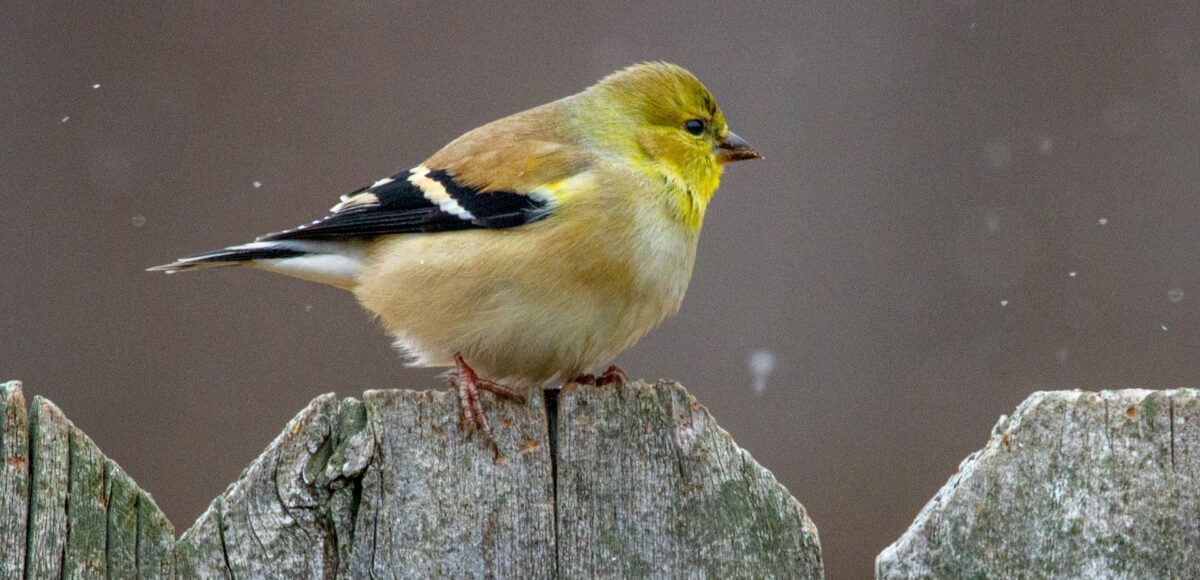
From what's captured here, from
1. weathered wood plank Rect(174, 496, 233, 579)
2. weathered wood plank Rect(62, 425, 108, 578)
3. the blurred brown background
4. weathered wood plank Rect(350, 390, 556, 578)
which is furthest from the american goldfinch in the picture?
the blurred brown background

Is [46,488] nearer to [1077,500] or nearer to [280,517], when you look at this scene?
[280,517]

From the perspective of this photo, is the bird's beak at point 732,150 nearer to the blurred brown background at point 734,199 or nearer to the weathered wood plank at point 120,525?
the blurred brown background at point 734,199

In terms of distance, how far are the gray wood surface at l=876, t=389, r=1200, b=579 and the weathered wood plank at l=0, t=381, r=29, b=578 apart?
1.59 metres

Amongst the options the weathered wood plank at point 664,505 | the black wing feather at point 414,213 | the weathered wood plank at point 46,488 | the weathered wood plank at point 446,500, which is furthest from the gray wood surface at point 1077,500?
the black wing feather at point 414,213

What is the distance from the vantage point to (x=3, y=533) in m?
2.35

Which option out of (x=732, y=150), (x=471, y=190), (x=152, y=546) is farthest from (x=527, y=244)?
(x=152, y=546)

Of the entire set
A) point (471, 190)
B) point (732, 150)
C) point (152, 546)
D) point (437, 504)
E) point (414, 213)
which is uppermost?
point (732, 150)

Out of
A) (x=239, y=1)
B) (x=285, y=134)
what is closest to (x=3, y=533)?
(x=285, y=134)

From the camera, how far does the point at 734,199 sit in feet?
22.2

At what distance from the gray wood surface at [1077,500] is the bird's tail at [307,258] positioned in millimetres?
2267

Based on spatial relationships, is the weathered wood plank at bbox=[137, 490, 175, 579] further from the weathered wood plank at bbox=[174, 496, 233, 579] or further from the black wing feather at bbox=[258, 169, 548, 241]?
the black wing feather at bbox=[258, 169, 548, 241]

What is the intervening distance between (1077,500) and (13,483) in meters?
1.94

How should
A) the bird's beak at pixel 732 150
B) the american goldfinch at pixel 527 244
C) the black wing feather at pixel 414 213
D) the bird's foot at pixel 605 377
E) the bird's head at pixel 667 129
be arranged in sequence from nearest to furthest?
the bird's foot at pixel 605 377
the american goldfinch at pixel 527 244
the black wing feather at pixel 414 213
the bird's head at pixel 667 129
the bird's beak at pixel 732 150

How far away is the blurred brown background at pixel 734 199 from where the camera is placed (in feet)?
20.0
